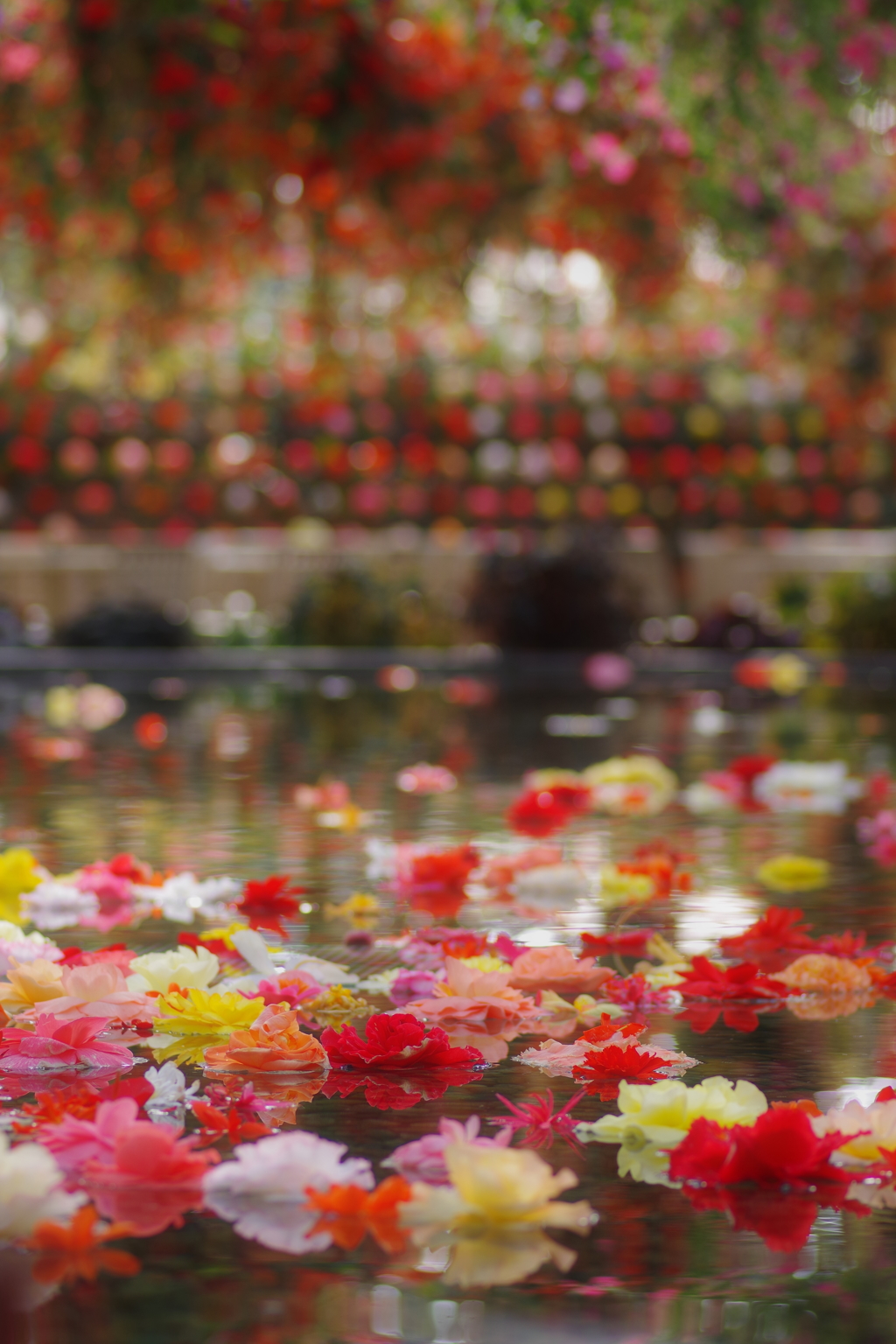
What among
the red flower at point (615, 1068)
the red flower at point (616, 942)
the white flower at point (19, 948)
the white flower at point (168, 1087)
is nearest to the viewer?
the white flower at point (168, 1087)

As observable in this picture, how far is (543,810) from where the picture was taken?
6.47 meters

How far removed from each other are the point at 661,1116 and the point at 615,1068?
1.34ft

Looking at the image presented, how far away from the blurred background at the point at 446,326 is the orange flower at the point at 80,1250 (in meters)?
4.85

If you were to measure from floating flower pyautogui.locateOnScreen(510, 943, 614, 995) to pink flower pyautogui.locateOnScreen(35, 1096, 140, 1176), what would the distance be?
126cm

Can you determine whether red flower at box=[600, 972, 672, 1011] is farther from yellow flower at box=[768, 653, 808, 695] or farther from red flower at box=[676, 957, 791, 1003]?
yellow flower at box=[768, 653, 808, 695]

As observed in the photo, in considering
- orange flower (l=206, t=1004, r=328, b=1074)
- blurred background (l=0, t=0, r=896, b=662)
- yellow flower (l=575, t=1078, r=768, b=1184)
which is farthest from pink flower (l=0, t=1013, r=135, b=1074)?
blurred background (l=0, t=0, r=896, b=662)

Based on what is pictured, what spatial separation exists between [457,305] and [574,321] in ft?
31.8

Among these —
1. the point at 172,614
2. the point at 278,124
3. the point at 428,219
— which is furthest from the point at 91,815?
the point at 172,614

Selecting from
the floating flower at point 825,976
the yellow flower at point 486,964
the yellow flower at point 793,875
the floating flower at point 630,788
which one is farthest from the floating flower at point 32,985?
the floating flower at point 630,788

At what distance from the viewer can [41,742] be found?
966cm

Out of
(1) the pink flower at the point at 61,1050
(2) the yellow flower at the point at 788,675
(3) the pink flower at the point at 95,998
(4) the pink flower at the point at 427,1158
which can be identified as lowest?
(4) the pink flower at the point at 427,1158

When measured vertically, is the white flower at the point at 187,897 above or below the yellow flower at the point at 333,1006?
above

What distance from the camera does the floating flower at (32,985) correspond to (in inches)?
132

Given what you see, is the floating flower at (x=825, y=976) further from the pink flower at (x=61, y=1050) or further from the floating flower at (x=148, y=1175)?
the floating flower at (x=148, y=1175)
